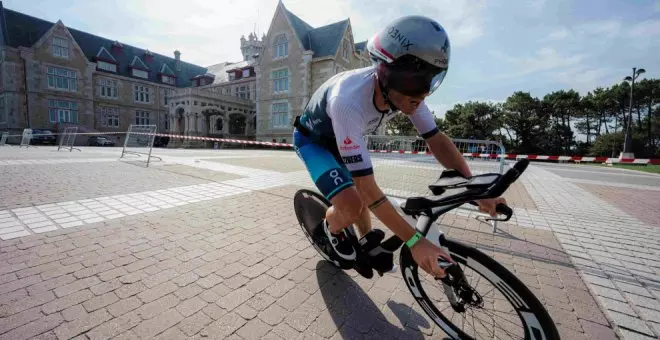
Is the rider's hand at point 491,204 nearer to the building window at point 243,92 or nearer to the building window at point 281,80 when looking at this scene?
the building window at point 281,80

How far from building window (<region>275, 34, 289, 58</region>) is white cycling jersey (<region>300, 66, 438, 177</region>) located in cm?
3479

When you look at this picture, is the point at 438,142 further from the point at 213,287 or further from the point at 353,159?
the point at 213,287

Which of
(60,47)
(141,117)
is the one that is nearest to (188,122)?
(141,117)

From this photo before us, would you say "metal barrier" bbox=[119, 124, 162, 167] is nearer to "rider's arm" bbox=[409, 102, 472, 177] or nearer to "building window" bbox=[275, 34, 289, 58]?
"rider's arm" bbox=[409, 102, 472, 177]

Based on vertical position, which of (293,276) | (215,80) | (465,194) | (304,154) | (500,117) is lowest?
(293,276)

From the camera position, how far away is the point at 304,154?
7.91 feet

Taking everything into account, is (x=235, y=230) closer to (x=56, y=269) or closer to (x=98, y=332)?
(x=56, y=269)

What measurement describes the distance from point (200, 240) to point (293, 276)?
4.75 ft

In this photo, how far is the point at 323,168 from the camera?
84.2 inches

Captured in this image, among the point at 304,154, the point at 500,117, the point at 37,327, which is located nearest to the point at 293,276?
the point at 304,154

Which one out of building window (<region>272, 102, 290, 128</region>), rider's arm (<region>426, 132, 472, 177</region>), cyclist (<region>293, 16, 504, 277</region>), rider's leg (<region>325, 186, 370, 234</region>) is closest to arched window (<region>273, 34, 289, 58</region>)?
building window (<region>272, 102, 290, 128</region>)

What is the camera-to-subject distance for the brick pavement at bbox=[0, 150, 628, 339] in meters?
1.93

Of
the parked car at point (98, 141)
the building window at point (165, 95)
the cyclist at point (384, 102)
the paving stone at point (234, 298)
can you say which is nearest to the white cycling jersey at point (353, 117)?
the cyclist at point (384, 102)

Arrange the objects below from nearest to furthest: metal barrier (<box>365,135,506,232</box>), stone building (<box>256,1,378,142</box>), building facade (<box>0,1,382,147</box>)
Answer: metal barrier (<box>365,135,506,232</box>)
building facade (<box>0,1,382,147</box>)
stone building (<box>256,1,378,142</box>)
